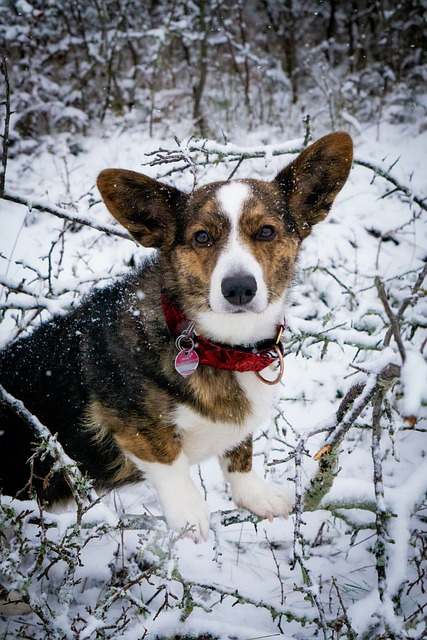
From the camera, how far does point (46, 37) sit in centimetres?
759

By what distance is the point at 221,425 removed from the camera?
2289mm

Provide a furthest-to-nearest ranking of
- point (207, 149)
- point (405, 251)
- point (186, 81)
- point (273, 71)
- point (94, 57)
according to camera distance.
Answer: point (186, 81) < point (273, 71) < point (94, 57) < point (405, 251) < point (207, 149)

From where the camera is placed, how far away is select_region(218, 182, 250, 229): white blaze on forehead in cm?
225

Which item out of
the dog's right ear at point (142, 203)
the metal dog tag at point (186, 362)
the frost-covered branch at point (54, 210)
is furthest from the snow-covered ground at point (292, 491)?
the metal dog tag at point (186, 362)

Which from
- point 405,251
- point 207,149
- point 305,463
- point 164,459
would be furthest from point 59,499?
point 405,251

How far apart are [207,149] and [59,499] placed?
2051mm

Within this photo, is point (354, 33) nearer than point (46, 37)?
No

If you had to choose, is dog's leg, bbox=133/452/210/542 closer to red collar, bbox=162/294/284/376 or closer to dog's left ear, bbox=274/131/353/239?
red collar, bbox=162/294/284/376

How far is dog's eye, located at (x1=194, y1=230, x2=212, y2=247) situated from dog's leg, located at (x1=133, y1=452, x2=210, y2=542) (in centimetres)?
102

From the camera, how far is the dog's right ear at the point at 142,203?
7.13 feet

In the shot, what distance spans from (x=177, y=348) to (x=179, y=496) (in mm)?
690

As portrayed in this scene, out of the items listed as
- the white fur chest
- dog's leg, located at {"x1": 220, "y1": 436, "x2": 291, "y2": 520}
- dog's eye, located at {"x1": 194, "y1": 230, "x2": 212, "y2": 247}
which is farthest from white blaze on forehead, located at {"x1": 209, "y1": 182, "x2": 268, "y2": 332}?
dog's leg, located at {"x1": 220, "y1": 436, "x2": 291, "y2": 520}

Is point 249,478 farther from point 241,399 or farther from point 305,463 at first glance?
point 305,463

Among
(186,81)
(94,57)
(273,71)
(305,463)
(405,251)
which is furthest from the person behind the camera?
(186,81)
